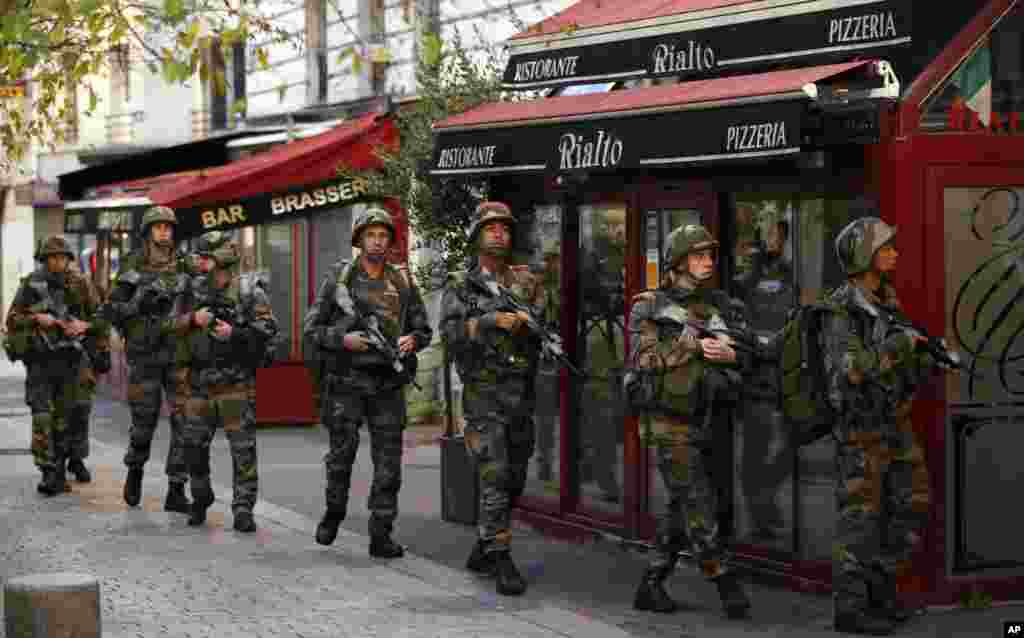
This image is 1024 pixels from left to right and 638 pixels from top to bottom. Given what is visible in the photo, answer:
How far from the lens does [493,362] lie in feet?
35.3

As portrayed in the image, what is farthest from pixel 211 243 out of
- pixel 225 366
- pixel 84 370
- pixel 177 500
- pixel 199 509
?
pixel 84 370

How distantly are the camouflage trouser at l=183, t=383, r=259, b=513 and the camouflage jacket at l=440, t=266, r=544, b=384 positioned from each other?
2547 millimetres

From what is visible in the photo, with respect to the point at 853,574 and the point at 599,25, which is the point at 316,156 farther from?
the point at 853,574

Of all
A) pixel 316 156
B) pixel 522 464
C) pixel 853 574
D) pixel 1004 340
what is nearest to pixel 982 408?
pixel 1004 340

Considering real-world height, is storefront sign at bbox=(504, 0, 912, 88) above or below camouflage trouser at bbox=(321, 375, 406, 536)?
above

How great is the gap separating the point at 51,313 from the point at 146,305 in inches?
55.4

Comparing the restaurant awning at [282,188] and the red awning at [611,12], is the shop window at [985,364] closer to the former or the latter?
the red awning at [611,12]

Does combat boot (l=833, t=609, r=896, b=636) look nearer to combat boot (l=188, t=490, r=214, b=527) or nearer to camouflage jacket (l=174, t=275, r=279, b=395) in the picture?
camouflage jacket (l=174, t=275, r=279, b=395)

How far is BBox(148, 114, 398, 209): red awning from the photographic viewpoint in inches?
786

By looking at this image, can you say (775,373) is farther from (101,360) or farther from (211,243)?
(101,360)

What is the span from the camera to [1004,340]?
9797 mm

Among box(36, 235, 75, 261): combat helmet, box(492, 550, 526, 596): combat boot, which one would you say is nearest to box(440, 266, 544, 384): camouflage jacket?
box(492, 550, 526, 596): combat boot

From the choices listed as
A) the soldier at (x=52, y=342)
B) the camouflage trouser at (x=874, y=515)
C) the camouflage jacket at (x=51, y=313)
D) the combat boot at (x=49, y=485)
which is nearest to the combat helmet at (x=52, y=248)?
the soldier at (x=52, y=342)

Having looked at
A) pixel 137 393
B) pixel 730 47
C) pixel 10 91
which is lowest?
pixel 137 393
